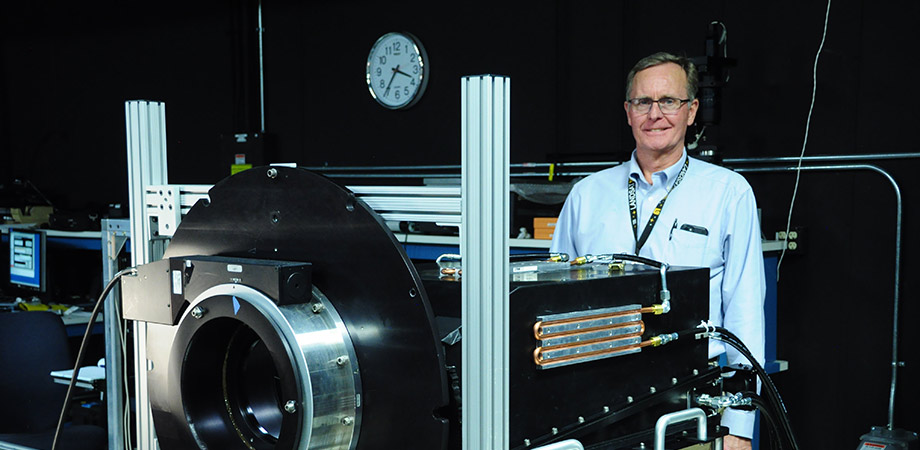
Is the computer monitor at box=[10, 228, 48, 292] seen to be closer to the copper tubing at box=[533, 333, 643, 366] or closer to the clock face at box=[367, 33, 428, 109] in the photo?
the clock face at box=[367, 33, 428, 109]

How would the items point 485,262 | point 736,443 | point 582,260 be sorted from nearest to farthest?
point 485,262 → point 582,260 → point 736,443

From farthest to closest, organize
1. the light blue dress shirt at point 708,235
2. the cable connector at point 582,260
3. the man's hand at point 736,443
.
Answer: the light blue dress shirt at point 708,235 → the man's hand at point 736,443 → the cable connector at point 582,260

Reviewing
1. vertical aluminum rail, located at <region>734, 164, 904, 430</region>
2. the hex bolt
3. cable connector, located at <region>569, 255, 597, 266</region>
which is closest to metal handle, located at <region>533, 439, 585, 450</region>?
cable connector, located at <region>569, 255, 597, 266</region>

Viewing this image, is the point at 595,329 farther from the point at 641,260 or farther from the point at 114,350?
the point at 114,350

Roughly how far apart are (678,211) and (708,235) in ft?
0.27

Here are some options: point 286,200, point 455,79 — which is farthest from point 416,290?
point 455,79

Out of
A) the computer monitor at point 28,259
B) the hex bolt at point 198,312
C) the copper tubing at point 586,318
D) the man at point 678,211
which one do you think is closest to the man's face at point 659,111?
the man at point 678,211

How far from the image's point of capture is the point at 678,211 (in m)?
1.91

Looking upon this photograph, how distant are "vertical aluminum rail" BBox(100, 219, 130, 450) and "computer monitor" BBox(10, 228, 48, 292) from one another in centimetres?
337

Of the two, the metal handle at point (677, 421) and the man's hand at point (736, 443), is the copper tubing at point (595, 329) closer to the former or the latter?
the metal handle at point (677, 421)

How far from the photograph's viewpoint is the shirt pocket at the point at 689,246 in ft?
6.08

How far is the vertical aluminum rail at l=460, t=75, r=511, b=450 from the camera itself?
924 mm

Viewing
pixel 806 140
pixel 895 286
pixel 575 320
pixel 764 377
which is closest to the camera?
pixel 575 320

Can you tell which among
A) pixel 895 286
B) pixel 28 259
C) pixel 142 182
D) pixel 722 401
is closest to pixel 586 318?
pixel 722 401
